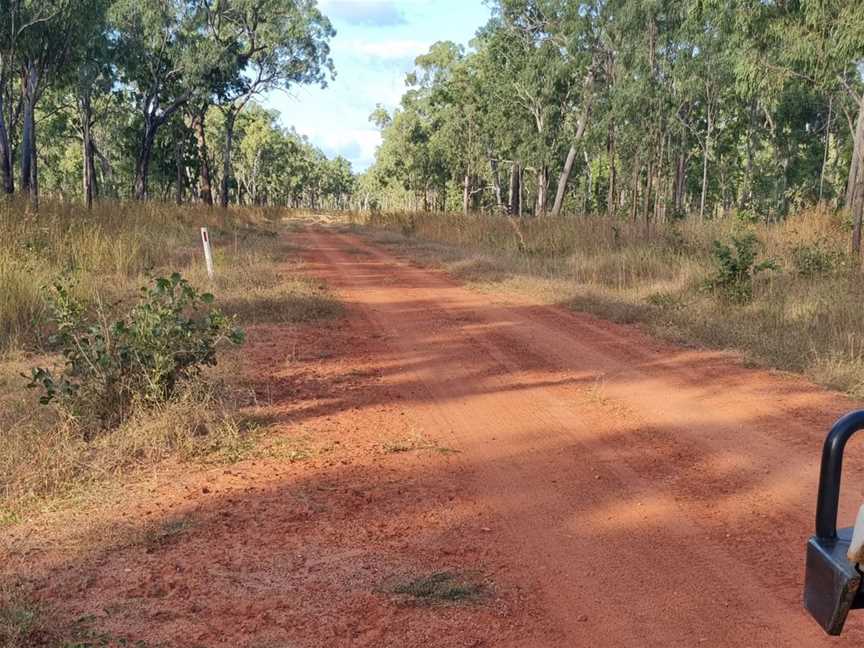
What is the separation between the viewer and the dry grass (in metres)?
7.69

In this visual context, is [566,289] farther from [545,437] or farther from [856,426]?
[856,426]

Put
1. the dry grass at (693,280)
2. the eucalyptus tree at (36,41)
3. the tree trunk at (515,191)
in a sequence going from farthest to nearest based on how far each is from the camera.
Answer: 1. the tree trunk at (515,191)
2. the eucalyptus tree at (36,41)
3. the dry grass at (693,280)

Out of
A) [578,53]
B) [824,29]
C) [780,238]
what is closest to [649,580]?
[780,238]

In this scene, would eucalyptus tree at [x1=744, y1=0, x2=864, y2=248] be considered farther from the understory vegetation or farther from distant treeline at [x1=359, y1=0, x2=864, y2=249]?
the understory vegetation

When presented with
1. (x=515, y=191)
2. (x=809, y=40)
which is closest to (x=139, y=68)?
(x=515, y=191)

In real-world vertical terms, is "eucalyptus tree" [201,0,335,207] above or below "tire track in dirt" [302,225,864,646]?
above

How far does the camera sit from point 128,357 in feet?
16.2

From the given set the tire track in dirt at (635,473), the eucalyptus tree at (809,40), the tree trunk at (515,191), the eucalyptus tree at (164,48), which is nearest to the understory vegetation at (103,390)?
the tire track in dirt at (635,473)

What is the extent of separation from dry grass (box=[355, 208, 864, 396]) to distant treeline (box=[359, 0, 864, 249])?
1129mm

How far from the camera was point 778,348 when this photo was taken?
7.55 m

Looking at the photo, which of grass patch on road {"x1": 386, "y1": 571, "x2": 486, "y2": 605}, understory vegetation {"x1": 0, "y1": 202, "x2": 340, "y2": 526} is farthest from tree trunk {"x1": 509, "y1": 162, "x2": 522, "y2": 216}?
grass patch on road {"x1": 386, "y1": 571, "x2": 486, "y2": 605}

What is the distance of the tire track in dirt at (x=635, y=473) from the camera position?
9.55ft

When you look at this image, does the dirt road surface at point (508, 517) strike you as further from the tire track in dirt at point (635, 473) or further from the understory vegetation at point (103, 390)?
the understory vegetation at point (103, 390)

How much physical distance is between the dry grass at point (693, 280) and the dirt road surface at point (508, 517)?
1.20m
